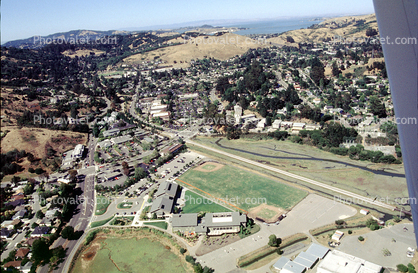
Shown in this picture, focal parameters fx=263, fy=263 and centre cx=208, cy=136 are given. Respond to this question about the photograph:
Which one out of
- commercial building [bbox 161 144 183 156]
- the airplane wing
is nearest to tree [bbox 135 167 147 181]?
commercial building [bbox 161 144 183 156]

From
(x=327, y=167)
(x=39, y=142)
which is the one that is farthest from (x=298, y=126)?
(x=39, y=142)

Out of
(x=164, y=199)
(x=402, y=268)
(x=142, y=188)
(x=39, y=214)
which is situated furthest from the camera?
(x=142, y=188)

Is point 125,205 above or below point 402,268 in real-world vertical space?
above

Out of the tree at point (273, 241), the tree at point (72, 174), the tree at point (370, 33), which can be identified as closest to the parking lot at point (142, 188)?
the tree at point (72, 174)

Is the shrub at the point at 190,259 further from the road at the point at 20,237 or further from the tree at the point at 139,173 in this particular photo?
the road at the point at 20,237

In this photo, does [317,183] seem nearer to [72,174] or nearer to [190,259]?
[190,259]

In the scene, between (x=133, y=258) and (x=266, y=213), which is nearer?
(x=133, y=258)
